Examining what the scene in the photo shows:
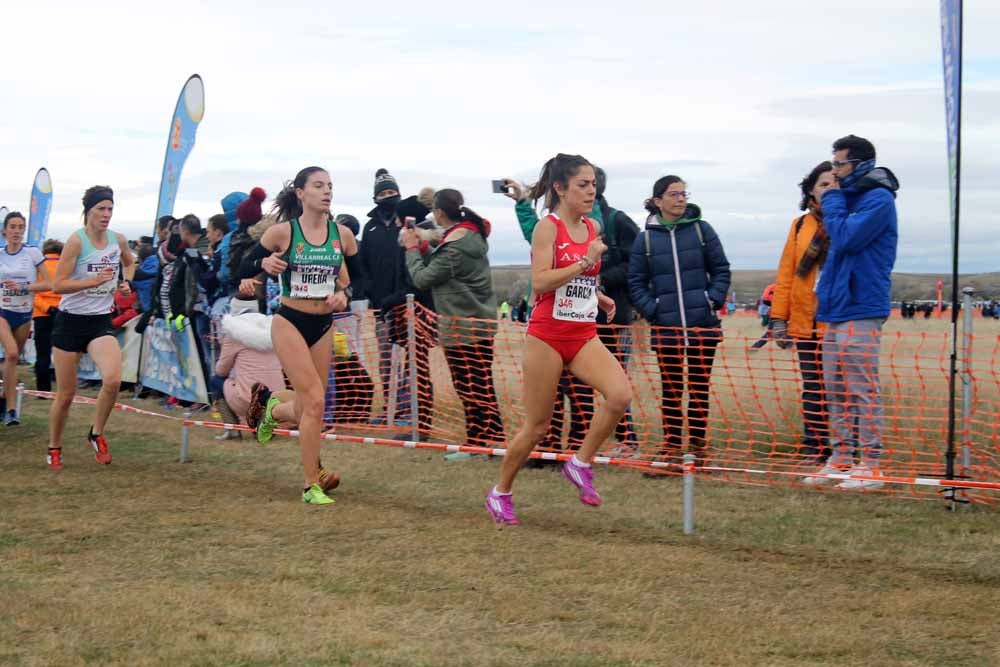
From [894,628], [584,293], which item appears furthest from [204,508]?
[894,628]

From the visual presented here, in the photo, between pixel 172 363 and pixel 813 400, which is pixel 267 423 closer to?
pixel 813 400

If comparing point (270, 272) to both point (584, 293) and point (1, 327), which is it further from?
point (1, 327)

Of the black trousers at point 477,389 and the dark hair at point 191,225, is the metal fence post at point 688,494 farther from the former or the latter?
the dark hair at point 191,225

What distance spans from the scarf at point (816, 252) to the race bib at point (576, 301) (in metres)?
2.51

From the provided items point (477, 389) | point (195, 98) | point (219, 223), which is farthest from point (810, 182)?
point (195, 98)

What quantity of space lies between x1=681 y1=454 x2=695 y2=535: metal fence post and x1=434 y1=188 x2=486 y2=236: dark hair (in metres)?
3.73

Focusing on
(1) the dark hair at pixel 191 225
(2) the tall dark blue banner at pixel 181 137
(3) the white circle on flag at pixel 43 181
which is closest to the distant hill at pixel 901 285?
(3) the white circle on flag at pixel 43 181

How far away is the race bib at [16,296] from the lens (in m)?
12.0

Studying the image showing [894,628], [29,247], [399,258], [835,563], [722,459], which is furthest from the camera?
[29,247]

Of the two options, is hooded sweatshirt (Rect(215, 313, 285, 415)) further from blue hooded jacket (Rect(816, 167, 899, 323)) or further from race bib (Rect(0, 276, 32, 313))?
blue hooded jacket (Rect(816, 167, 899, 323))

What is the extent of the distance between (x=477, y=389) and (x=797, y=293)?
107 inches

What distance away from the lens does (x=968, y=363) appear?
7367 mm

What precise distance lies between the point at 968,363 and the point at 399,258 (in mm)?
5534

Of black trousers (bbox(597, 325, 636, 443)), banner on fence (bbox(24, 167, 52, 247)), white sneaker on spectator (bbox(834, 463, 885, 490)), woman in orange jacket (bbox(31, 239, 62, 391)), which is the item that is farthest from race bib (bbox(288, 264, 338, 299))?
banner on fence (bbox(24, 167, 52, 247))
